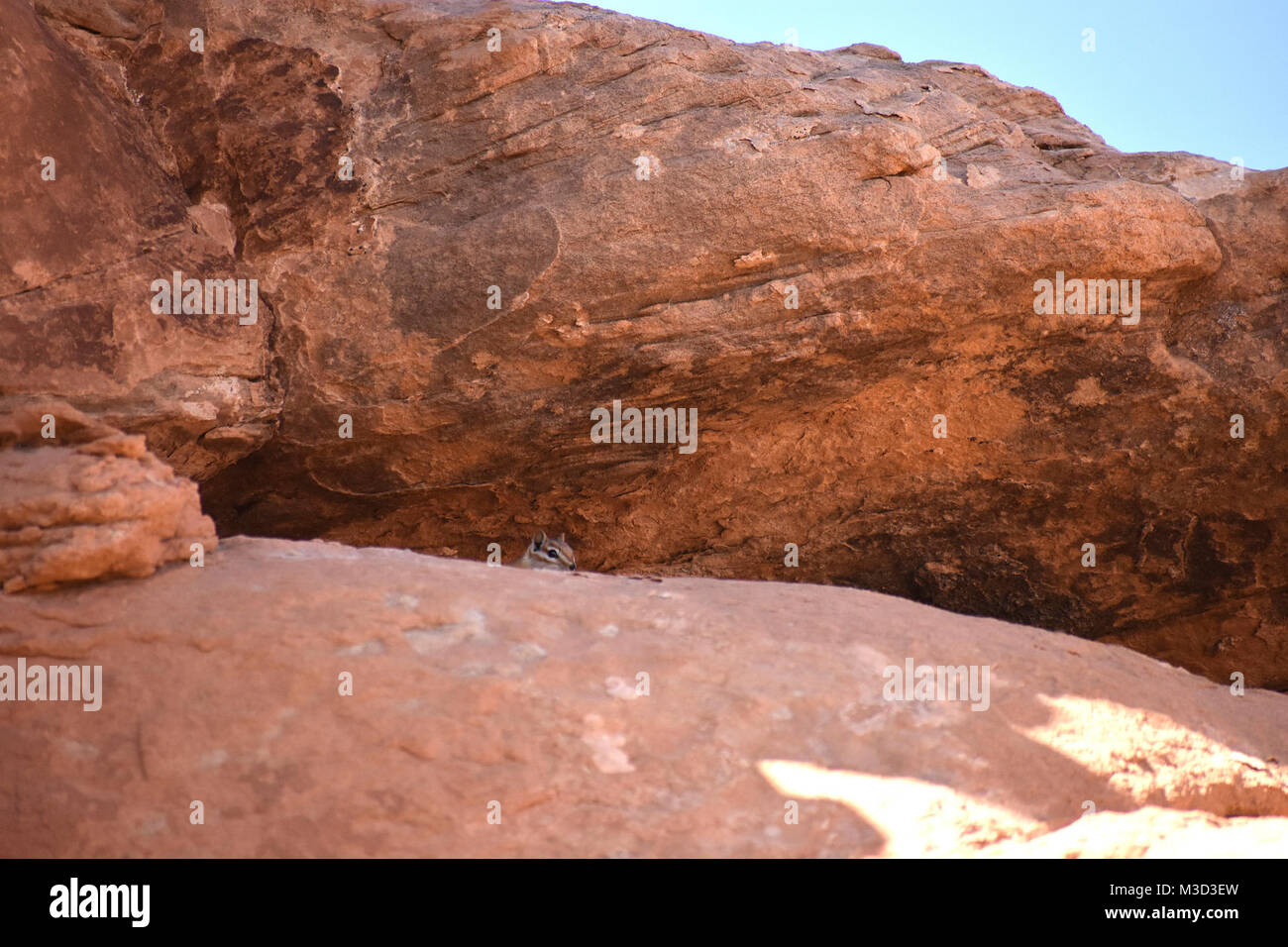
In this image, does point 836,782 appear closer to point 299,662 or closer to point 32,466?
point 299,662

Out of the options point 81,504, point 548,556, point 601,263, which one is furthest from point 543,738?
point 601,263

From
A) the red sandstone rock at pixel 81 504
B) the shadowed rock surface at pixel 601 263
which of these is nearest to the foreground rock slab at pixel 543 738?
the red sandstone rock at pixel 81 504

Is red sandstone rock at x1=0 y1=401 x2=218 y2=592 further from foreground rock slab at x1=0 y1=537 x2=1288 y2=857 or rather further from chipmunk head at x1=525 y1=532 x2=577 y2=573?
chipmunk head at x1=525 y1=532 x2=577 y2=573

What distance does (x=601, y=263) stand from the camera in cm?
520

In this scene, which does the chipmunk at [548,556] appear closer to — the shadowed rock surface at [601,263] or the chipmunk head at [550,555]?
the chipmunk head at [550,555]

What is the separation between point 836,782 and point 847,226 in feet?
10.0

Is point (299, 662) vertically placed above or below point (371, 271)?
below

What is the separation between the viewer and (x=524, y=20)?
18.0 feet

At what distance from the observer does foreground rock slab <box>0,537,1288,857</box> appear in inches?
111

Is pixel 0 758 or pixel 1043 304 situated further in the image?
pixel 1043 304

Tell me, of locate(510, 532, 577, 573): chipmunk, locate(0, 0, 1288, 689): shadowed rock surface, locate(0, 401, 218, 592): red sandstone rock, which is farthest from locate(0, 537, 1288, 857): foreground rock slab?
locate(0, 0, 1288, 689): shadowed rock surface

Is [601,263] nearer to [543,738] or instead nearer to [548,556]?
[548,556]
